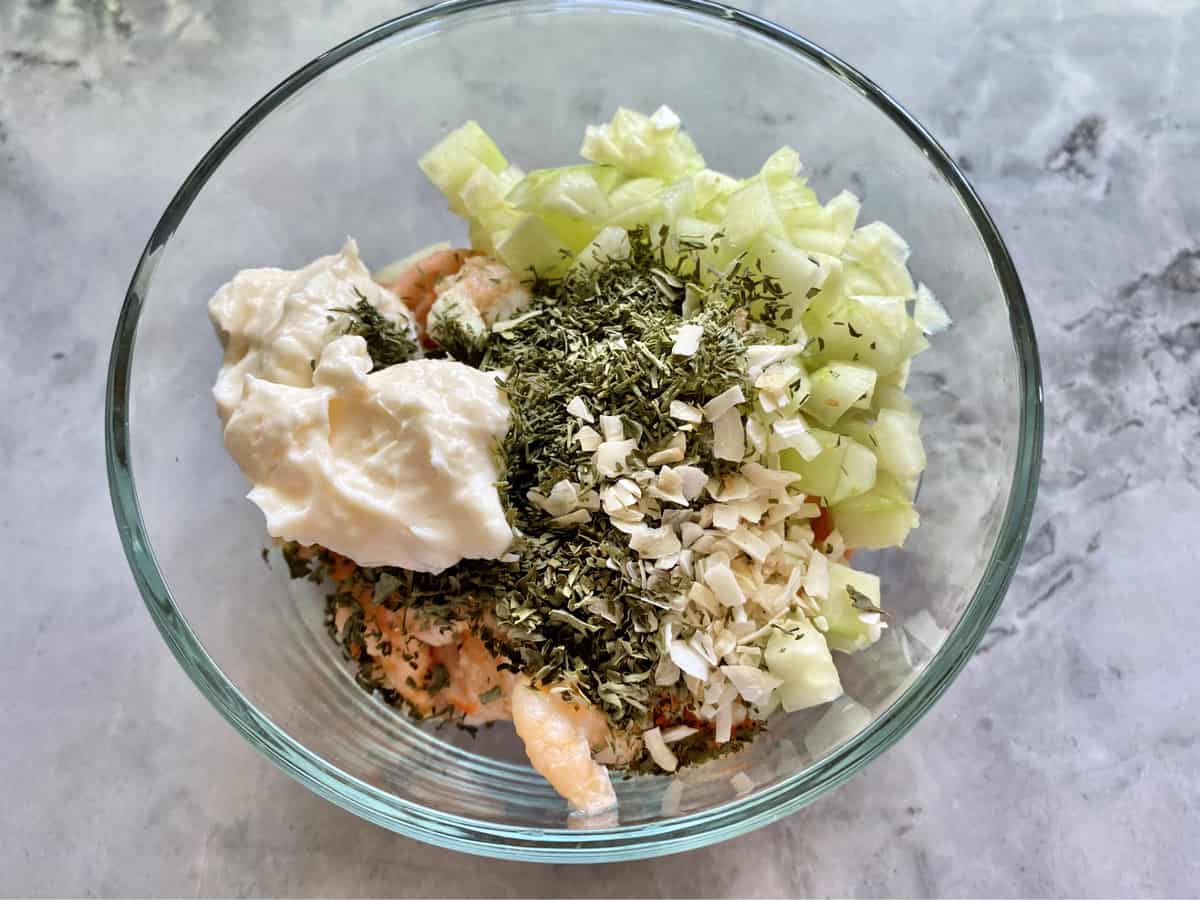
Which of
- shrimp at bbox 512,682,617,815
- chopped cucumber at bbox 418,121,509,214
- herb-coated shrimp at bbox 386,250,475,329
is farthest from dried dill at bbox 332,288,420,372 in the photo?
shrimp at bbox 512,682,617,815

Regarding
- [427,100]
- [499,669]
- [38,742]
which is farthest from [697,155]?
[38,742]

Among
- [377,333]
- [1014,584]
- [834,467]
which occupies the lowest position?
[1014,584]

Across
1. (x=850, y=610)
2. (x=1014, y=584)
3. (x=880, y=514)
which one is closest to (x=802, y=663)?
(x=850, y=610)

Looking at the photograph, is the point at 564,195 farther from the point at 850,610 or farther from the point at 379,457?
the point at 850,610

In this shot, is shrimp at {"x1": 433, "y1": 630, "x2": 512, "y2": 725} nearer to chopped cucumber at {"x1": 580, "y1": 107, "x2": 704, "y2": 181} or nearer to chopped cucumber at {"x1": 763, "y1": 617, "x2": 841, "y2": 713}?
chopped cucumber at {"x1": 763, "y1": 617, "x2": 841, "y2": 713}

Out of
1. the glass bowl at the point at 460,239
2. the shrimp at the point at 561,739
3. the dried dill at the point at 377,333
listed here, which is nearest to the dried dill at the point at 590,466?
the shrimp at the point at 561,739
